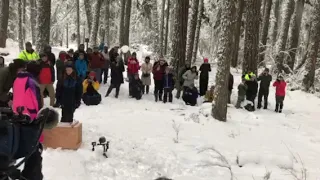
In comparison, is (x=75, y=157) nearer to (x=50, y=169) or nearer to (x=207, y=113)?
(x=50, y=169)

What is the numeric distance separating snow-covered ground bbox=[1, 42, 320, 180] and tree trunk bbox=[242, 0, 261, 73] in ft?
7.88

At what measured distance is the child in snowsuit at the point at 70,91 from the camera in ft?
27.6

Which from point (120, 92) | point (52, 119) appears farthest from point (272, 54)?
point (52, 119)

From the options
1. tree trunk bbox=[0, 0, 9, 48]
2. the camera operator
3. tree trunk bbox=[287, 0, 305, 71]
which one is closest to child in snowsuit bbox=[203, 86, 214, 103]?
the camera operator

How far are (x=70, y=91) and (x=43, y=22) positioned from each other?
6716 millimetres

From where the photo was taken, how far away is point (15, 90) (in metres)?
6.28

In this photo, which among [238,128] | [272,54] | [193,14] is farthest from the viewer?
[272,54]

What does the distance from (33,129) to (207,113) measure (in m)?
9.27

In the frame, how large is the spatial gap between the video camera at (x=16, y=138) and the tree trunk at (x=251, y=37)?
13782 millimetres

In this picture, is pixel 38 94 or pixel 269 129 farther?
pixel 269 129

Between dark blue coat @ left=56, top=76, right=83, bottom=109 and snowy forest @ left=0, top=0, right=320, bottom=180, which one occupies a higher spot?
dark blue coat @ left=56, top=76, right=83, bottom=109

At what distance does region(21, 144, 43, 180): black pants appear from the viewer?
389 cm

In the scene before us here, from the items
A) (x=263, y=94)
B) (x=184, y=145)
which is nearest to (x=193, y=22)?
(x=263, y=94)

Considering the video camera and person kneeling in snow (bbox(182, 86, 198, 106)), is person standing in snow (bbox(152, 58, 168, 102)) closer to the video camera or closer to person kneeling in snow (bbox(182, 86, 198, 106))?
person kneeling in snow (bbox(182, 86, 198, 106))
